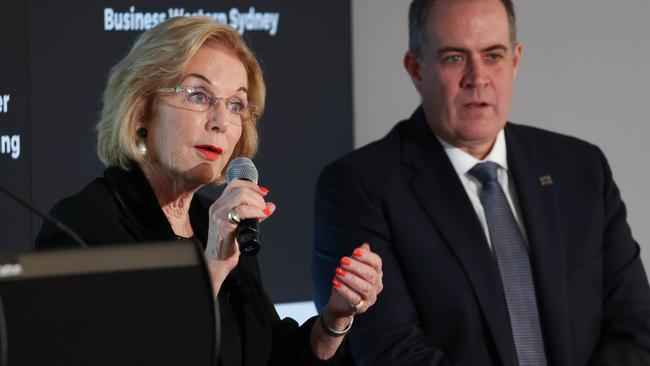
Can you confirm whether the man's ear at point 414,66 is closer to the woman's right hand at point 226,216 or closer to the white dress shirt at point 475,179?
the white dress shirt at point 475,179

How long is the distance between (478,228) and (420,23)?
0.68 metres

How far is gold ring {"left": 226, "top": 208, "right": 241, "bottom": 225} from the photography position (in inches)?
75.3

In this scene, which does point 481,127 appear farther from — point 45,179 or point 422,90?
point 45,179

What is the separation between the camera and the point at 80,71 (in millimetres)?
3605

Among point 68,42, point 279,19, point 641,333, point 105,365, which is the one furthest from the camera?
point 279,19

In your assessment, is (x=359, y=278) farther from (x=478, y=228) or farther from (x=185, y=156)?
(x=478, y=228)

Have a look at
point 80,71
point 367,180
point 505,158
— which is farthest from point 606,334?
point 80,71

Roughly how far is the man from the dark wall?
802 mm

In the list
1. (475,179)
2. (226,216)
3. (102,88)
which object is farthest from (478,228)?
(102,88)

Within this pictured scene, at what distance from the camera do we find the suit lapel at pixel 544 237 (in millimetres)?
2938

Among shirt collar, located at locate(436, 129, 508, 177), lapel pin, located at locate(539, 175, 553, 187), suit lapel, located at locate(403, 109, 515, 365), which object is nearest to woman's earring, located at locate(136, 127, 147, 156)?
suit lapel, located at locate(403, 109, 515, 365)

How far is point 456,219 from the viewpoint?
3.02 m

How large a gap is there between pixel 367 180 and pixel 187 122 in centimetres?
86

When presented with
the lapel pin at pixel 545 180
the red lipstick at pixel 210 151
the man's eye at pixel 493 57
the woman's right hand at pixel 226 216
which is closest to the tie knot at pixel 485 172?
the lapel pin at pixel 545 180
